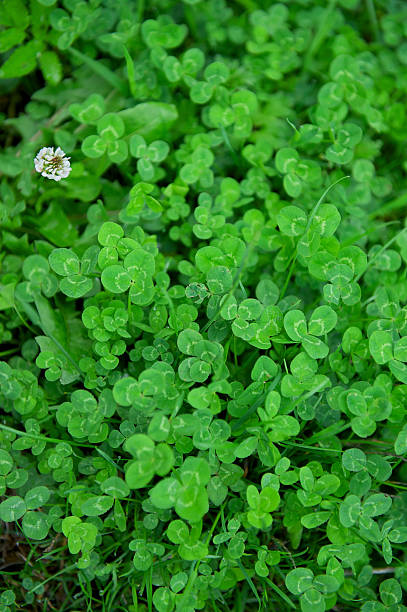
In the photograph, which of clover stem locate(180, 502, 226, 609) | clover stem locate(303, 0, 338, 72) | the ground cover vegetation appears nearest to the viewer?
clover stem locate(180, 502, 226, 609)

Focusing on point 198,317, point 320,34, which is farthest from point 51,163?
point 320,34

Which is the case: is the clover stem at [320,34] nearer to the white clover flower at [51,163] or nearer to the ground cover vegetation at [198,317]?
the ground cover vegetation at [198,317]

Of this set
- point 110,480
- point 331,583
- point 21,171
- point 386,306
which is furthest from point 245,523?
point 21,171

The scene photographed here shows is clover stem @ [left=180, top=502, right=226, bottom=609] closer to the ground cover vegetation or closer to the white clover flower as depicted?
the ground cover vegetation

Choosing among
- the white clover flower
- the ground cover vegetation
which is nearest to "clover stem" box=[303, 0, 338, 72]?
the ground cover vegetation

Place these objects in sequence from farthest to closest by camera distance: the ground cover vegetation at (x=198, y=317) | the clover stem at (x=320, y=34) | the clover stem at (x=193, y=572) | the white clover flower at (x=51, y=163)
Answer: the clover stem at (x=320, y=34) < the white clover flower at (x=51, y=163) < the ground cover vegetation at (x=198, y=317) < the clover stem at (x=193, y=572)

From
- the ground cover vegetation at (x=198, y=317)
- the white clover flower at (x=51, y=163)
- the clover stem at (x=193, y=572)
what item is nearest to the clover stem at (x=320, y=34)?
the ground cover vegetation at (x=198, y=317)

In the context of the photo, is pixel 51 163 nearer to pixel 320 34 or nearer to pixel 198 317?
pixel 198 317

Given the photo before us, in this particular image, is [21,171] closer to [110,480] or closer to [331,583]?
[110,480]
